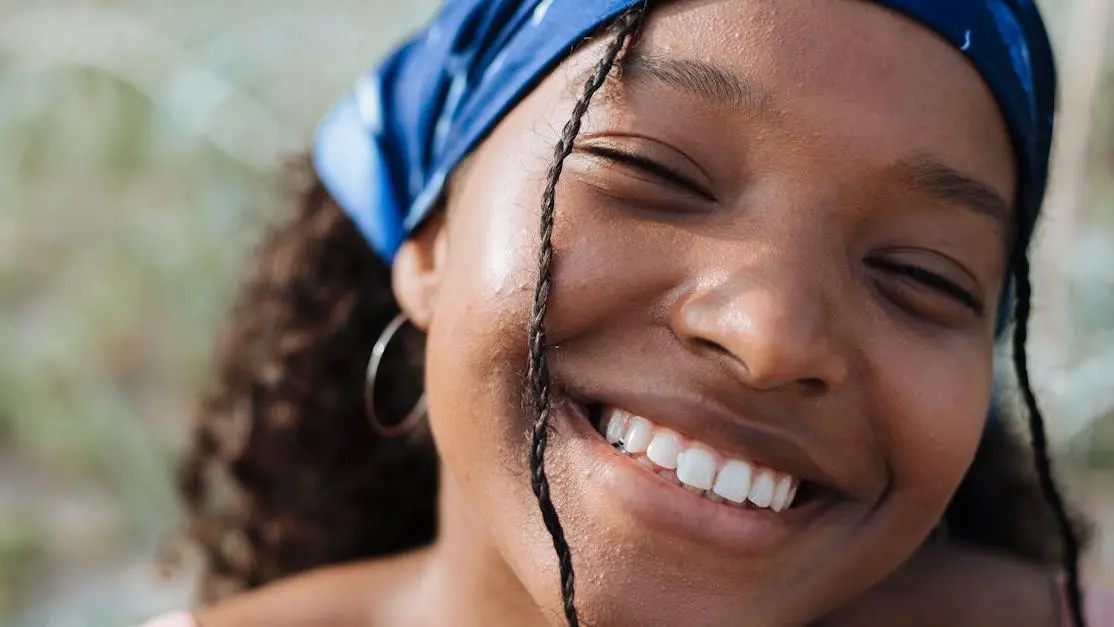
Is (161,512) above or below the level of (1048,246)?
below

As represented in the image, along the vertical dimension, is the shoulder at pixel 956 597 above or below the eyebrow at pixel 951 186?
below

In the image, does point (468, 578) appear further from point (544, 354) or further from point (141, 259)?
point (141, 259)

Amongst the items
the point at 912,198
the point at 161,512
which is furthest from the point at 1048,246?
the point at 161,512

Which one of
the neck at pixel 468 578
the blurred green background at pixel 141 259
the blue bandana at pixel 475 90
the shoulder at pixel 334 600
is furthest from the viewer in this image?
the blurred green background at pixel 141 259

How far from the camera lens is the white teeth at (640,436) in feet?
4.26

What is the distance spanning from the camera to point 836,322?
1275 millimetres

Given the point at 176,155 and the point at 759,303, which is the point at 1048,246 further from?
the point at 176,155

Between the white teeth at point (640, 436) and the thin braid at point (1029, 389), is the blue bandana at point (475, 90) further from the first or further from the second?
the white teeth at point (640, 436)

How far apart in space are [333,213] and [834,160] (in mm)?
1136

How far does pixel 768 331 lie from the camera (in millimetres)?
1202

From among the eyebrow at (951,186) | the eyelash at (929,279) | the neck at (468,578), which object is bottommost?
the neck at (468,578)

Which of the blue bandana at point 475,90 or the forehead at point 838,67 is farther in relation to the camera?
the blue bandana at point 475,90

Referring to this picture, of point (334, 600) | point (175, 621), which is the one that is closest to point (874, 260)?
point (334, 600)

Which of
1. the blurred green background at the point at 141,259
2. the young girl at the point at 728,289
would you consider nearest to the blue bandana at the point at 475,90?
the young girl at the point at 728,289
